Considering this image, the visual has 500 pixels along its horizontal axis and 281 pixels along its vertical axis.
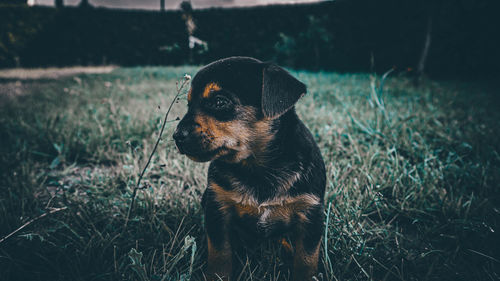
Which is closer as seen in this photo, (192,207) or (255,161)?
(255,161)

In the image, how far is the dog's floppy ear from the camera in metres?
1.19

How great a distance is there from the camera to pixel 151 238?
1.47 meters

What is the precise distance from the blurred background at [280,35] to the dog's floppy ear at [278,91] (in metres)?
0.49

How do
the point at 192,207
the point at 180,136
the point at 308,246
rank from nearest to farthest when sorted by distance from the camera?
1. the point at 180,136
2. the point at 308,246
3. the point at 192,207

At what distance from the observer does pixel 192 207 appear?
1.74m

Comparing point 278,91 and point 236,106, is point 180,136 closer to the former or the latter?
point 236,106

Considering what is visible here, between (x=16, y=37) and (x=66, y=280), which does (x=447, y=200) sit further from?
(x=16, y=37)

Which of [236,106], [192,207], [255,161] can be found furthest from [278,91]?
[192,207]

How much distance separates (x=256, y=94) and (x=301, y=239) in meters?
0.70

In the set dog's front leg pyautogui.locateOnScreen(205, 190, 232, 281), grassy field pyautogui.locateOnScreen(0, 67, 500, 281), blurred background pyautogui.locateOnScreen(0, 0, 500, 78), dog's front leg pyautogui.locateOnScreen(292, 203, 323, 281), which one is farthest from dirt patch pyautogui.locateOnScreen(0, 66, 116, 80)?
dog's front leg pyautogui.locateOnScreen(292, 203, 323, 281)

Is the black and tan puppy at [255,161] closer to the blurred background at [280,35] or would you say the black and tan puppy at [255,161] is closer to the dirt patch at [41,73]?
the blurred background at [280,35]

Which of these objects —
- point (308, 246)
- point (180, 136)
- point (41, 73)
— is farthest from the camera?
point (41, 73)

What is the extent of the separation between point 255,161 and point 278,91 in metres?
0.34

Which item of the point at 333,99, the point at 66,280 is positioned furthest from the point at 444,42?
the point at 66,280
